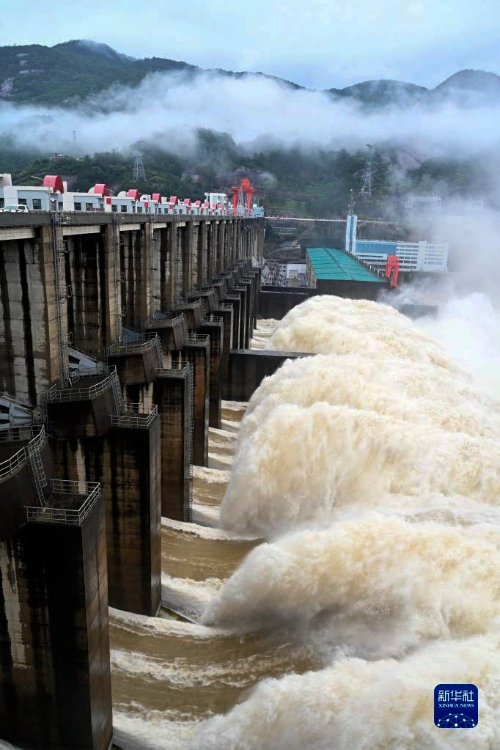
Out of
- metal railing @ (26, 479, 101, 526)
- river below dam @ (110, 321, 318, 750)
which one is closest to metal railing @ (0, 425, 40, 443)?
metal railing @ (26, 479, 101, 526)

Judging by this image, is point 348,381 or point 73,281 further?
point 348,381

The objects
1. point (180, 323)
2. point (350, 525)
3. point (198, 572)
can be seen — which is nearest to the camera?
point (350, 525)

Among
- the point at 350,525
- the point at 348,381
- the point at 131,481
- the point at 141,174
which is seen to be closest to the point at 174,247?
the point at 348,381

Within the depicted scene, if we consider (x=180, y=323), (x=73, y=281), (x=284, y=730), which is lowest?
(x=284, y=730)

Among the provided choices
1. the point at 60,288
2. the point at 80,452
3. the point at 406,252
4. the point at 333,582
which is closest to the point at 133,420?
the point at 80,452

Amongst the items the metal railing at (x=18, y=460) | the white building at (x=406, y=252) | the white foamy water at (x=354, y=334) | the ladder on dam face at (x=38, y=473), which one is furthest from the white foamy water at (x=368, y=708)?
the white building at (x=406, y=252)

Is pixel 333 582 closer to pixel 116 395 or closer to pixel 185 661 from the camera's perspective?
pixel 185 661

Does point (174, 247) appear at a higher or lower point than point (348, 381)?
higher

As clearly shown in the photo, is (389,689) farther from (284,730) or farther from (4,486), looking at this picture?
(4,486)
